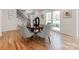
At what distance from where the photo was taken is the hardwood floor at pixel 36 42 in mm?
2384

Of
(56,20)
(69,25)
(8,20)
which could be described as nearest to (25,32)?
(8,20)

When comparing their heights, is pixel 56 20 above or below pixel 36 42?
above

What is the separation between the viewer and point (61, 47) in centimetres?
242

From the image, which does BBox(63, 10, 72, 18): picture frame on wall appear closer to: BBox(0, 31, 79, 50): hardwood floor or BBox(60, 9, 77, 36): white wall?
BBox(60, 9, 77, 36): white wall

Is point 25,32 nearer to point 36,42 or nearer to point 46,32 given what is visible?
point 36,42

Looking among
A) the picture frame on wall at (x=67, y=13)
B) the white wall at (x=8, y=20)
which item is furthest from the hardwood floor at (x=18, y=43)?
the picture frame on wall at (x=67, y=13)

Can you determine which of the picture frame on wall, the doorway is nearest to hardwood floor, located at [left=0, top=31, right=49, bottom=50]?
the doorway

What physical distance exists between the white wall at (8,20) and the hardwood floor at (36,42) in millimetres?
108

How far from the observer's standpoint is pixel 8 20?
238 centimetres

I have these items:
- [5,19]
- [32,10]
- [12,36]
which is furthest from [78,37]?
[5,19]

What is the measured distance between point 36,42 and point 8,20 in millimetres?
763

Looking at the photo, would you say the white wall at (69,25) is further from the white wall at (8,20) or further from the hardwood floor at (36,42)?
the white wall at (8,20)

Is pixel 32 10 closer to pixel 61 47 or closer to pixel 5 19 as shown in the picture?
pixel 5 19
